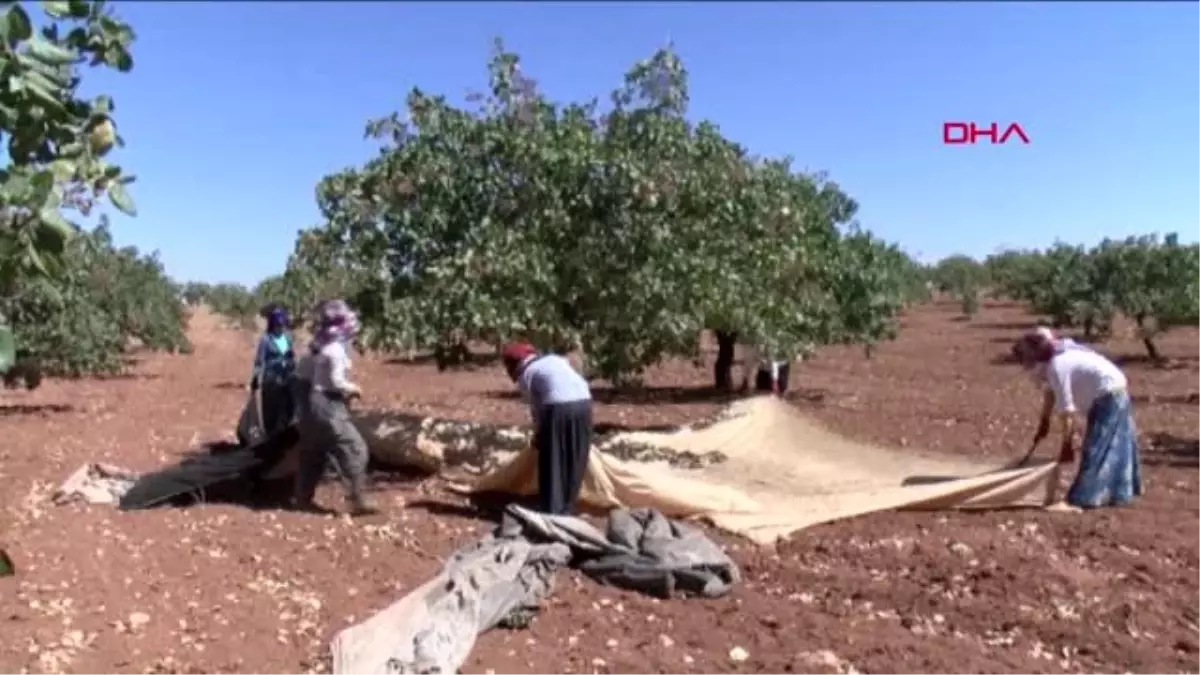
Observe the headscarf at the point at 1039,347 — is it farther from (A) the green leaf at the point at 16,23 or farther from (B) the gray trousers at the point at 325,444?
(A) the green leaf at the point at 16,23

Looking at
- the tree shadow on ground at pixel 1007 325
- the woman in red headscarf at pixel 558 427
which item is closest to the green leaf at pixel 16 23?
the woman in red headscarf at pixel 558 427

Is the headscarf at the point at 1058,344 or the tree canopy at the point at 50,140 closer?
the tree canopy at the point at 50,140

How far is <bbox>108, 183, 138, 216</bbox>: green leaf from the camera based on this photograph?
2.31 metres

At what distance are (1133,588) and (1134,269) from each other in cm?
2028

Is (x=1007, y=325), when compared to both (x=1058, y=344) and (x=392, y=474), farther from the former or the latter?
(x=392, y=474)

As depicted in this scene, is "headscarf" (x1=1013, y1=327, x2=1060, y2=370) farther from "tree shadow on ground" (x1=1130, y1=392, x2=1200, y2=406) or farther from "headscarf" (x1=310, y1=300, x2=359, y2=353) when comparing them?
"tree shadow on ground" (x1=1130, y1=392, x2=1200, y2=406)

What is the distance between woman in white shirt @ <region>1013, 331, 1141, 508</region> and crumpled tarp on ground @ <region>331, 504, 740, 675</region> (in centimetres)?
313

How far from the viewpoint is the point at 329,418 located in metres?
7.80

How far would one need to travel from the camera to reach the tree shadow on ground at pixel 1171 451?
10.7 meters

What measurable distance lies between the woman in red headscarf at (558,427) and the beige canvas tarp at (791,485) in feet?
1.28

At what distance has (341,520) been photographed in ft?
24.7

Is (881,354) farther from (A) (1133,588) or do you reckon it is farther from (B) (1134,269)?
(A) (1133,588)

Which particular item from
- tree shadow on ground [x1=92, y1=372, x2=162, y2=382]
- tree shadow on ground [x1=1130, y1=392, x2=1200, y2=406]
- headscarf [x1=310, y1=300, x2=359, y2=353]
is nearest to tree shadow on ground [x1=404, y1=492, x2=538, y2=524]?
headscarf [x1=310, y1=300, x2=359, y2=353]

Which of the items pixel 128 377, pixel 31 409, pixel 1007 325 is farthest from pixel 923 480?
pixel 1007 325
